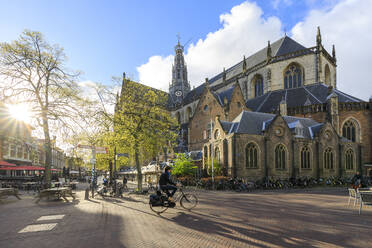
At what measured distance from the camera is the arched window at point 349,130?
34594mm

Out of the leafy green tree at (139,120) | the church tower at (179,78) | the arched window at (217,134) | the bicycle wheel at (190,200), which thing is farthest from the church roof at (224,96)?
the church tower at (179,78)

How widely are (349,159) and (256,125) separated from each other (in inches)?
607

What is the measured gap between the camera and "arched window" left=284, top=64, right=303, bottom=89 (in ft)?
138

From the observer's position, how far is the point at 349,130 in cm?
3491

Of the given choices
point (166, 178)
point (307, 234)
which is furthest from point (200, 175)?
point (307, 234)

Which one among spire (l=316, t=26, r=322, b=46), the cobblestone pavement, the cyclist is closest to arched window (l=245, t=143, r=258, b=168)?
the cobblestone pavement

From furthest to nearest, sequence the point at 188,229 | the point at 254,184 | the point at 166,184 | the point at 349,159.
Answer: the point at 349,159 → the point at 254,184 → the point at 166,184 → the point at 188,229

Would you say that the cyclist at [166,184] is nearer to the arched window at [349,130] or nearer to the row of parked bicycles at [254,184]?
the row of parked bicycles at [254,184]

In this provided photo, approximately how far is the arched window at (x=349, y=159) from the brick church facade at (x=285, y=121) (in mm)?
40

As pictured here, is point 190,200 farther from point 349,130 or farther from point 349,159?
point 349,130

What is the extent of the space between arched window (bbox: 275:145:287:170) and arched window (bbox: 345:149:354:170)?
1105 centimetres

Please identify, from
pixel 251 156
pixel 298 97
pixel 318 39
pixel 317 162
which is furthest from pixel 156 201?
pixel 318 39

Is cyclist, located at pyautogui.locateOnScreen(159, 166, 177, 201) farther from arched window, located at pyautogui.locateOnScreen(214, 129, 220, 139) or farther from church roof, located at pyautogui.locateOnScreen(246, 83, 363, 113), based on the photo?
church roof, located at pyautogui.locateOnScreen(246, 83, 363, 113)

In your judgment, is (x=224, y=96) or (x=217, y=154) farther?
(x=224, y=96)
